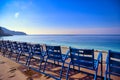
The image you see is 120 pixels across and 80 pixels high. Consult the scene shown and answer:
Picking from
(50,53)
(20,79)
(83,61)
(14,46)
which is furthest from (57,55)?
(14,46)

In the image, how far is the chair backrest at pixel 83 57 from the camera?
2.77 m

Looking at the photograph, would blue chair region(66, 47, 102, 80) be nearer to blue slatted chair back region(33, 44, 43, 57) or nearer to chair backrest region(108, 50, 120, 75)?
chair backrest region(108, 50, 120, 75)

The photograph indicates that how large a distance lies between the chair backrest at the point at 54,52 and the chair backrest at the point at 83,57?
Answer: 23.7 inches

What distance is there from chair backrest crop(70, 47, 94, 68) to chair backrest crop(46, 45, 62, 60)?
0.60m

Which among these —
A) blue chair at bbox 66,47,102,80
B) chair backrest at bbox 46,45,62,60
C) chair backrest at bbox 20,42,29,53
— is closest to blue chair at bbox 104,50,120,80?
blue chair at bbox 66,47,102,80

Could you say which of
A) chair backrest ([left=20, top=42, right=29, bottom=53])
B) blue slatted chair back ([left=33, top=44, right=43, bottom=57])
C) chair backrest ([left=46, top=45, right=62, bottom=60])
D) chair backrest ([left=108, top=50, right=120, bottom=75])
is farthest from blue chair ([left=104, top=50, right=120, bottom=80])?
chair backrest ([left=20, top=42, right=29, bottom=53])

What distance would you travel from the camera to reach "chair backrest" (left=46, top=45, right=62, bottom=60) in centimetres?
368

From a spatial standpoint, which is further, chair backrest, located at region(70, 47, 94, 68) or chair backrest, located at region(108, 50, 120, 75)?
chair backrest, located at region(70, 47, 94, 68)

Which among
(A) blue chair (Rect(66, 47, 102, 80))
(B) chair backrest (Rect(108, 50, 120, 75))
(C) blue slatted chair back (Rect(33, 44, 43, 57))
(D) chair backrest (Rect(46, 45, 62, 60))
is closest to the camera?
(B) chair backrest (Rect(108, 50, 120, 75))

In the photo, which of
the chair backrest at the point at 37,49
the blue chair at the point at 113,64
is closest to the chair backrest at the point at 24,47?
the chair backrest at the point at 37,49

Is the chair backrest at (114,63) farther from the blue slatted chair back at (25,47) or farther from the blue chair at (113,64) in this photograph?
the blue slatted chair back at (25,47)

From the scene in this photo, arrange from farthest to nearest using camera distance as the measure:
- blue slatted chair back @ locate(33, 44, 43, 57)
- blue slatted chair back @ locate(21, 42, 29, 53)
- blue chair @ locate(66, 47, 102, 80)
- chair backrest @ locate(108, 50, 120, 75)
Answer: blue slatted chair back @ locate(21, 42, 29, 53), blue slatted chair back @ locate(33, 44, 43, 57), blue chair @ locate(66, 47, 102, 80), chair backrest @ locate(108, 50, 120, 75)

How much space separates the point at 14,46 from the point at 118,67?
5804mm

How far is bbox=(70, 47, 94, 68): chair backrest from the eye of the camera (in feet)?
9.09
